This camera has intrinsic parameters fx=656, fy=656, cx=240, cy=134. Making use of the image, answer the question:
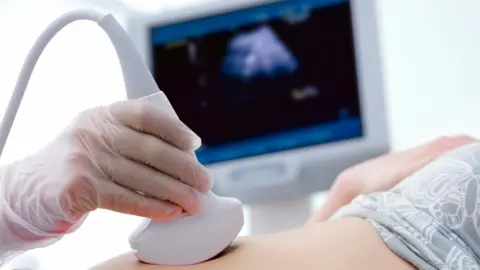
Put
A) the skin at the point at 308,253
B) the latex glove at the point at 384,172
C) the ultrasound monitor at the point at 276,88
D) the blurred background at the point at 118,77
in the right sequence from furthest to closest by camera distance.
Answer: the blurred background at the point at 118,77
the ultrasound monitor at the point at 276,88
the latex glove at the point at 384,172
the skin at the point at 308,253

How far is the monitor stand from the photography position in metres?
1.41

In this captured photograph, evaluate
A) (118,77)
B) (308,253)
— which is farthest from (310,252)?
(118,77)

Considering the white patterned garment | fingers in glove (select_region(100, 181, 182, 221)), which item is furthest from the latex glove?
fingers in glove (select_region(100, 181, 182, 221))

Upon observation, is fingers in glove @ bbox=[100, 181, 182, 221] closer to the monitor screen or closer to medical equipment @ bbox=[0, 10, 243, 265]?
medical equipment @ bbox=[0, 10, 243, 265]

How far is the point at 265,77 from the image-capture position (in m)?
1.40

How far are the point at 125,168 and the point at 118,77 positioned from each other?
118 centimetres

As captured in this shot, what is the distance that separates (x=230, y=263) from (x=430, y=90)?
3.43ft

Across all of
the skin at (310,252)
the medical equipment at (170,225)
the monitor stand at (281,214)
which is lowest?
the monitor stand at (281,214)

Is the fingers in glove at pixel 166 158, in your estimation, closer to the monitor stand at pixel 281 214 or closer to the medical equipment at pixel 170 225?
the medical equipment at pixel 170 225

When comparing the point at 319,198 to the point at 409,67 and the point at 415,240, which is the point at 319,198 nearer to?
the point at 409,67

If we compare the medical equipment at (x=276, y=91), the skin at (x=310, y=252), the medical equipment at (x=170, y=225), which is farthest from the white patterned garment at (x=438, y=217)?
the medical equipment at (x=276, y=91)

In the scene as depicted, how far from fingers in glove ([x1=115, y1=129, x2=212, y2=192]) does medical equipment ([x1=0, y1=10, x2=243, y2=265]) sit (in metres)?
0.02

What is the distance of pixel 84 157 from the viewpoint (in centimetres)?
68

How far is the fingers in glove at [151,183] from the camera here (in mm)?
648
